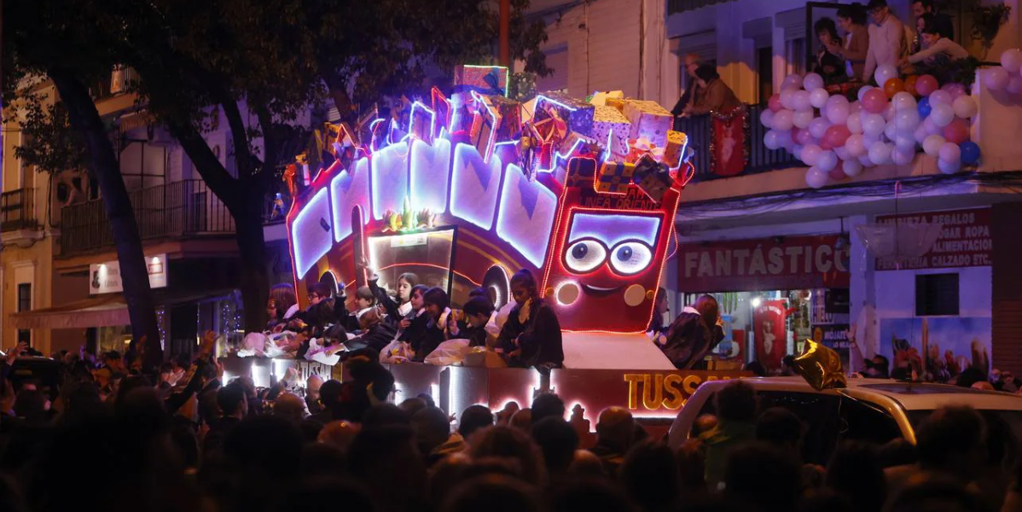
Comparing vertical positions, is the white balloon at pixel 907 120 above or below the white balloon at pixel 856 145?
above

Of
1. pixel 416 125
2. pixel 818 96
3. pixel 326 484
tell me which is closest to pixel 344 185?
pixel 416 125

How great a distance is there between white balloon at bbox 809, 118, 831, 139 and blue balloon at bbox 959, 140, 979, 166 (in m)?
1.84

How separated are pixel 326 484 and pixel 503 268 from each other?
35.6 feet

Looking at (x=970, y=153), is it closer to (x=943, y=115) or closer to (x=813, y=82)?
(x=943, y=115)

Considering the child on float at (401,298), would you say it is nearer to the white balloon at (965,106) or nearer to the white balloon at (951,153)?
the white balloon at (951,153)

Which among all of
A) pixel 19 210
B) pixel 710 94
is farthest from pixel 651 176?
pixel 19 210

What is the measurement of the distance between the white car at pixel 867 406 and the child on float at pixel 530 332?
12.4 ft

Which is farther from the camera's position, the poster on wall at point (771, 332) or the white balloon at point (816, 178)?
the poster on wall at point (771, 332)

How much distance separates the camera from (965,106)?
50.7ft

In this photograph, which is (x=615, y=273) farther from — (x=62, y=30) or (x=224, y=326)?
(x=224, y=326)

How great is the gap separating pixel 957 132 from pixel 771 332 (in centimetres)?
533

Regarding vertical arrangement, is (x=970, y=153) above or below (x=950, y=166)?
above

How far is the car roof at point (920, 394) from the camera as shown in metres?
7.64

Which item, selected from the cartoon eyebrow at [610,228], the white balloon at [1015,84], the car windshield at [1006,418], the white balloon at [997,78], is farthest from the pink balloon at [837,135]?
the car windshield at [1006,418]
